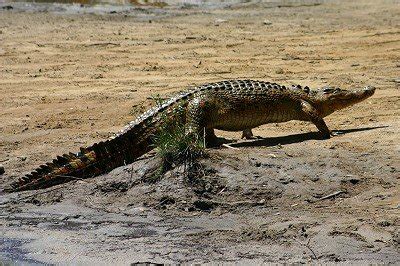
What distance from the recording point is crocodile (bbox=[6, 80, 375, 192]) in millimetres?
7766

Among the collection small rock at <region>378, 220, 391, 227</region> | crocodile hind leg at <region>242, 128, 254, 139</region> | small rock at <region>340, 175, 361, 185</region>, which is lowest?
crocodile hind leg at <region>242, 128, 254, 139</region>

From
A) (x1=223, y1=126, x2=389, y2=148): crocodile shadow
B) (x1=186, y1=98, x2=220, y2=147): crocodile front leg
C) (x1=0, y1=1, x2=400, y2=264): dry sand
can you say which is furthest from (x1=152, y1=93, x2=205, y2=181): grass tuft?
(x1=223, y1=126, x2=389, y2=148): crocodile shadow

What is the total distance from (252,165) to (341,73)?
15.5 ft

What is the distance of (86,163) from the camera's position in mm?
7781

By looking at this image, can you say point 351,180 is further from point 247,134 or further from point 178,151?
point 247,134

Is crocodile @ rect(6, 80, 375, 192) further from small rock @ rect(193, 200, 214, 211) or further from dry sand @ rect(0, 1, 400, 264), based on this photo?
small rock @ rect(193, 200, 214, 211)

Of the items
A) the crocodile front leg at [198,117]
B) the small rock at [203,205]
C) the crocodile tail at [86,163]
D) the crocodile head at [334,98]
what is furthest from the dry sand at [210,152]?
the crocodile front leg at [198,117]

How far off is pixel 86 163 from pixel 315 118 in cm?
230

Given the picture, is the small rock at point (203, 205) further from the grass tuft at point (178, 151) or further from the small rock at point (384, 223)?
the small rock at point (384, 223)

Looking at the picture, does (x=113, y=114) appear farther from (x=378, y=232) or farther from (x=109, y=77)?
(x=378, y=232)

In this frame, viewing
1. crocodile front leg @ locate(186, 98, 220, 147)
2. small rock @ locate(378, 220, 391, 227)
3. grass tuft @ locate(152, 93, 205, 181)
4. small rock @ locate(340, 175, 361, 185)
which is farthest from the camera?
crocodile front leg @ locate(186, 98, 220, 147)

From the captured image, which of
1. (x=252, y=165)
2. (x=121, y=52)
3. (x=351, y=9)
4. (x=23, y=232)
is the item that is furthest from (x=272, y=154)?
(x=351, y=9)

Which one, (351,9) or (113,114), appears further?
(351,9)

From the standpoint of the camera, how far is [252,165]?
729cm
